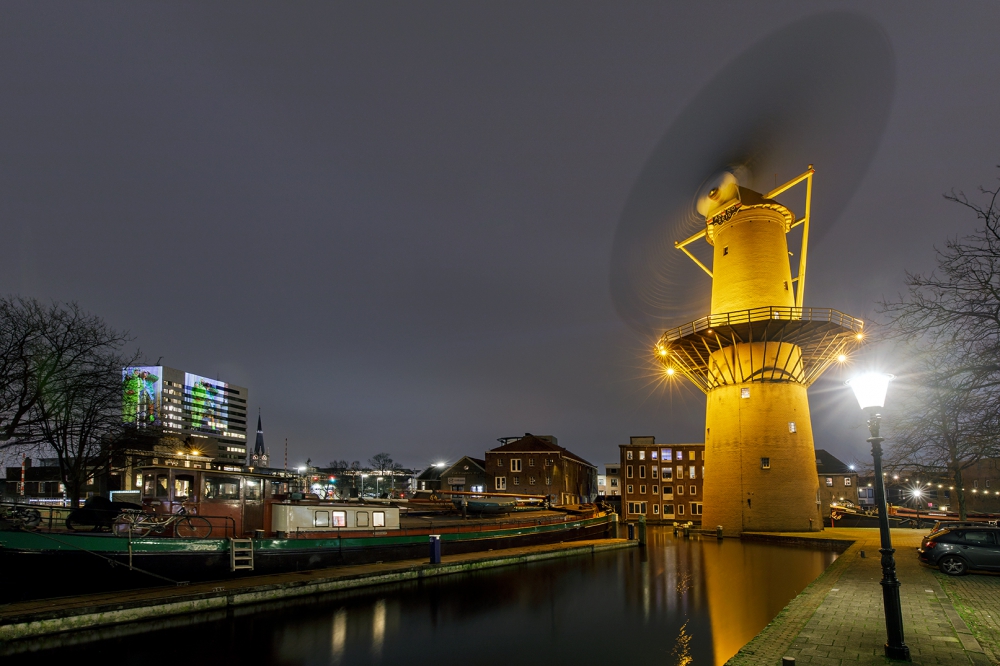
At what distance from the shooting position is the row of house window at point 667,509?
2827 inches

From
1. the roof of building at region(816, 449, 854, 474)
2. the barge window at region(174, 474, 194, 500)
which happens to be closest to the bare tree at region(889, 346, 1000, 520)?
the barge window at region(174, 474, 194, 500)

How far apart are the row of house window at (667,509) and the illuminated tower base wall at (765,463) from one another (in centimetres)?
3474

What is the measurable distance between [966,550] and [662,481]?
56.8 metres

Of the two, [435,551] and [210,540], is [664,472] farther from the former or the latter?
[210,540]

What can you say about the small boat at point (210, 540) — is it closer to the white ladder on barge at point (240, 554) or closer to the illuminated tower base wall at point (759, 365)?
the white ladder on barge at point (240, 554)

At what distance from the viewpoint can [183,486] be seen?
1914cm

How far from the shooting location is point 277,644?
13.7 metres

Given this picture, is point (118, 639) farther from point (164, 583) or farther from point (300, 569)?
point (300, 569)

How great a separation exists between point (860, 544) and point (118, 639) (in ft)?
104

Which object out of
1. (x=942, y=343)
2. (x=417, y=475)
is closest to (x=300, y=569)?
(x=942, y=343)

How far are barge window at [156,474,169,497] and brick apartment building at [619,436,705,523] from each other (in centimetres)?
6190

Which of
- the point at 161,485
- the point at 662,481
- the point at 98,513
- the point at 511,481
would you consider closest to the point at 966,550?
the point at 161,485

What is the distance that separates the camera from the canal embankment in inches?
520

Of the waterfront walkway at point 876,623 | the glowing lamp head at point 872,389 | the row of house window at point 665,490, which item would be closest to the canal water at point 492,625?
the waterfront walkway at point 876,623
